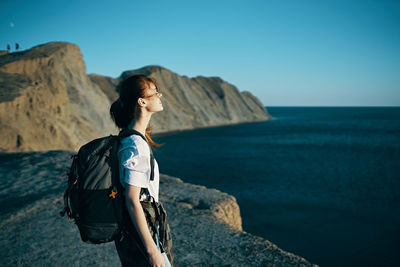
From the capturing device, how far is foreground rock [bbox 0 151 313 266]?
11.5 ft

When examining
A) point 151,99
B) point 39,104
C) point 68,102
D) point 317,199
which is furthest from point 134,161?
point 68,102

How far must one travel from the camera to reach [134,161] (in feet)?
4.68

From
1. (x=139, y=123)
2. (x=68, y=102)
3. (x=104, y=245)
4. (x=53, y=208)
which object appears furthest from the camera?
(x=68, y=102)

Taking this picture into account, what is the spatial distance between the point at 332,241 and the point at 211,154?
1872 cm

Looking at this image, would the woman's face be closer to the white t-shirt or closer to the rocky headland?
the white t-shirt

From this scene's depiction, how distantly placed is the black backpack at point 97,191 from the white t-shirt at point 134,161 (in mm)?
46

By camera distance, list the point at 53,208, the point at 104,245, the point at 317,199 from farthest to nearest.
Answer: the point at 317,199
the point at 53,208
the point at 104,245

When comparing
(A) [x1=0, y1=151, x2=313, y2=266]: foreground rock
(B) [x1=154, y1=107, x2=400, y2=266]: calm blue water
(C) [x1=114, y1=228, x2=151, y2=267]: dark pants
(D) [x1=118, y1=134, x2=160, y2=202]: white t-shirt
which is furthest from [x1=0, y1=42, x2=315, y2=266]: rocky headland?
(B) [x1=154, y1=107, x2=400, y2=266]: calm blue water

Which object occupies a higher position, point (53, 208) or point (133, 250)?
point (133, 250)

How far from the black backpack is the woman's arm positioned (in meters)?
0.09

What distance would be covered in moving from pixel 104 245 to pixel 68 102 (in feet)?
65.8

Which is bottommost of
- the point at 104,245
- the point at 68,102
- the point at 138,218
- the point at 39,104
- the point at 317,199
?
the point at 317,199

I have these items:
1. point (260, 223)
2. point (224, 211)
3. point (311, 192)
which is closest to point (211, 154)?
point (311, 192)

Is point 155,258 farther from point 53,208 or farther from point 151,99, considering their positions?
point 53,208
